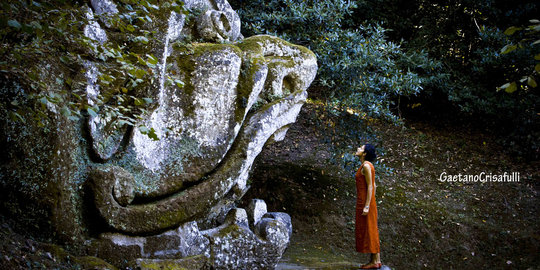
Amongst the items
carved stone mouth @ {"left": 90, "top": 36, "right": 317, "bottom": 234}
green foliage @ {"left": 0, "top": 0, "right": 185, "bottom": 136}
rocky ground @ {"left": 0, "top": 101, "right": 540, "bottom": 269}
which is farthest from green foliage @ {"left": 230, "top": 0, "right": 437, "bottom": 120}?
green foliage @ {"left": 0, "top": 0, "right": 185, "bottom": 136}

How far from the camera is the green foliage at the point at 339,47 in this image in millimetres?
7746

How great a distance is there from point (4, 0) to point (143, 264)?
249 cm

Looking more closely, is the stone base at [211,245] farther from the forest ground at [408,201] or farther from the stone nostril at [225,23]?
the stone nostril at [225,23]

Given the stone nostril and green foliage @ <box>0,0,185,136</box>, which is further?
the stone nostril

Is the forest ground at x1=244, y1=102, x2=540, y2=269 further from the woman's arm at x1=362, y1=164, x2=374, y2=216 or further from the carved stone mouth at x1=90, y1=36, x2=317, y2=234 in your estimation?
the carved stone mouth at x1=90, y1=36, x2=317, y2=234

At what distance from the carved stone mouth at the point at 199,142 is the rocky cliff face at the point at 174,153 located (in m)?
0.01

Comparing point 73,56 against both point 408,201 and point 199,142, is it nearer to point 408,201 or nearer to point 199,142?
point 199,142

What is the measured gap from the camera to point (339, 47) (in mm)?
7918

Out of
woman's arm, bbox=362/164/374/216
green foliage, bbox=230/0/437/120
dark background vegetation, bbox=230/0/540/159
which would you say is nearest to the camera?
woman's arm, bbox=362/164/374/216

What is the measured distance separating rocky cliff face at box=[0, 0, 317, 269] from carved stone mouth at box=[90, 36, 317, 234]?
11 millimetres

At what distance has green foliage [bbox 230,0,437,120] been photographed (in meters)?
7.75

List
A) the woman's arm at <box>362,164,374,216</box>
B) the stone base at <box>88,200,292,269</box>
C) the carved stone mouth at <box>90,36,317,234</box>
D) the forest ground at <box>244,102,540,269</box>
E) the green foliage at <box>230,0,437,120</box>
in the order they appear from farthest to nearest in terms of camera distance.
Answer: the green foliage at <box>230,0,437,120</box>
the forest ground at <box>244,102,540,269</box>
the woman's arm at <box>362,164,374,216</box>
the carved stone mouth at <box>90,36,317,234</box>
the stone base at <box>88,200,292,269</box>

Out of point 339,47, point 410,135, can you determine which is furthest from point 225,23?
point 410,135

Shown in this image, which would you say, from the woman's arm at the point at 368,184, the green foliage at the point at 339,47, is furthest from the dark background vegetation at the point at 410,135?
the woman's arm at the point at 368,184
